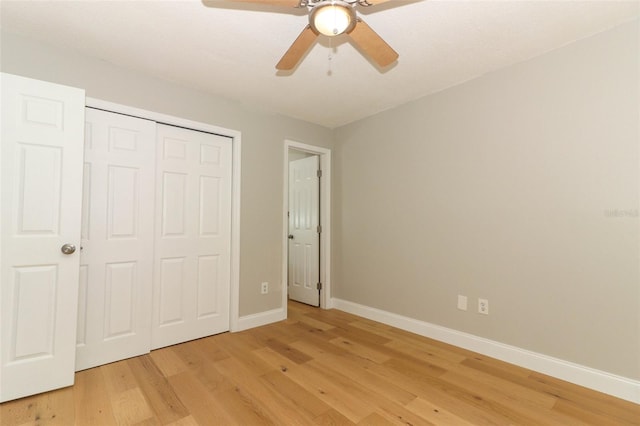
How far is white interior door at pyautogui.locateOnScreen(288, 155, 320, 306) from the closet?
1.32 m

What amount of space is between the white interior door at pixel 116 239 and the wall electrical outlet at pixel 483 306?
2.94m

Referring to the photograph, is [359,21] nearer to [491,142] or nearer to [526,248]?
[491,142]

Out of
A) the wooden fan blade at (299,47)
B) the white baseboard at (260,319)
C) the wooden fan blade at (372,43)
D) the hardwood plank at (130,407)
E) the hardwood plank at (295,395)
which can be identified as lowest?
the hardwood plank at (295,395)

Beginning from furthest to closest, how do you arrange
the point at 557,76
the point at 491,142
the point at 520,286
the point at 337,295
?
the point at 337,295
the point at 491,142
the point at 520,286
the point at 557,76

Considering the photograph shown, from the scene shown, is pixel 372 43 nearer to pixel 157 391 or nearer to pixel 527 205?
pixel 527 205

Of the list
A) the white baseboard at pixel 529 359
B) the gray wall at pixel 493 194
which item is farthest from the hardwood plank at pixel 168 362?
the white baseboard at pixel 529 359

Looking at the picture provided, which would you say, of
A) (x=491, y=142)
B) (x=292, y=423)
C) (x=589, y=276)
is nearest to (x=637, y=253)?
(x=589, y=276)

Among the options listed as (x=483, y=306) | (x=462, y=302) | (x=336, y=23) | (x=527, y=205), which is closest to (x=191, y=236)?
(x=336, y=23)

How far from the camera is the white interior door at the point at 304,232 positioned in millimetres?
4141

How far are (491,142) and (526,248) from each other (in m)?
0.94

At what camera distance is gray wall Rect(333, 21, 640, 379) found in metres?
2.00

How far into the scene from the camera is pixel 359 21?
4.75 ft

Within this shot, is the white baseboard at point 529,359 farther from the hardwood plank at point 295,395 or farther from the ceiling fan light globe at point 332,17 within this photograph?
the ceiling fan light globe at point 332,17

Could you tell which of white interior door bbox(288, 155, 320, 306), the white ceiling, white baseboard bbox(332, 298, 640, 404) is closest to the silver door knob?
the white ceiling
